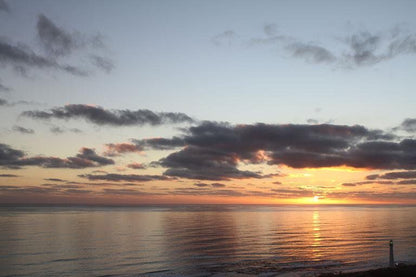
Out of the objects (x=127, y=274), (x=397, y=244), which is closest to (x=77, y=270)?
(x=127, y=274)

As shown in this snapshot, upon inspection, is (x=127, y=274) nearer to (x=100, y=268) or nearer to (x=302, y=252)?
(x=100, y=268)

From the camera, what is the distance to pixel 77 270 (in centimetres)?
3941

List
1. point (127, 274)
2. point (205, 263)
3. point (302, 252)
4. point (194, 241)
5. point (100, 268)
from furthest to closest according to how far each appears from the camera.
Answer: point (194, 241) → point (302, 252) → point (205, 263) → point (100, 268) → point (127, 274)

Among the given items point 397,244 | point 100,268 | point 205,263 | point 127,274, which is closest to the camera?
point 127,274

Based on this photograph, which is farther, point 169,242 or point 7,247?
point 169,242

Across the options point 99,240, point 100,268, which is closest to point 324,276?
point 100,268

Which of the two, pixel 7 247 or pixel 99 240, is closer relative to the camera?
pixel 7 247

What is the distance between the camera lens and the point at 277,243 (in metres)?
61.9

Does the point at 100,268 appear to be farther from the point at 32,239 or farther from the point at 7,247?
the point at 32,239

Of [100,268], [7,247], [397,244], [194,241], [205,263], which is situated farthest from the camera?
[194,241]

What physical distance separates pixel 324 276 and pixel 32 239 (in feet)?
174

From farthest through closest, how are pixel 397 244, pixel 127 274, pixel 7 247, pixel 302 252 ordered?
pixel 397 244
pixel 7 247
pixel 302 252
pixel 127 274

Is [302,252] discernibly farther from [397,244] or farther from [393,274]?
[393,274]

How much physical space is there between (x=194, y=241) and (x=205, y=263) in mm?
21566
